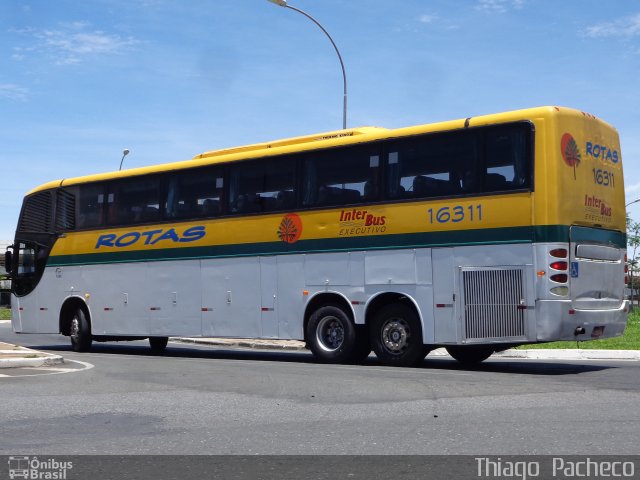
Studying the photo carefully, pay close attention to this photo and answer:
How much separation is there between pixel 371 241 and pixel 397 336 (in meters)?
1.67

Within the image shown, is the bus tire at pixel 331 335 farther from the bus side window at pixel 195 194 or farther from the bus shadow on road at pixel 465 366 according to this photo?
the bus side window at pixel 195 194

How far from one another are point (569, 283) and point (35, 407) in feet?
26.2

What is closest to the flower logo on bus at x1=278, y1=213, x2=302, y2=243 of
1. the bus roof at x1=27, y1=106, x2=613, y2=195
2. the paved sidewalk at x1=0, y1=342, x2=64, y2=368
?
the bus roof at x1=27, y1=106, x2=613, y2=195

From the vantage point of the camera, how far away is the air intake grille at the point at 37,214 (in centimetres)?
2258

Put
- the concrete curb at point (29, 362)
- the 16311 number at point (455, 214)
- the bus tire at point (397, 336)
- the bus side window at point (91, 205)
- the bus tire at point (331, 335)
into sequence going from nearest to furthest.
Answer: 1. the 16311 number at point (455, 214)
2. the concrete curb at point (29, 362)
3. the bus tire at point (397, 336)
4. the bus tire at point (331, 335)
5. the bus side window at point (91, 205)

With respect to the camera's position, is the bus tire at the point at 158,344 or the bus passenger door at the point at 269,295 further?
the bus tire at the point at 158,344

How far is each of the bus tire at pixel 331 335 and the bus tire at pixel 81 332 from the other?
6.65 m

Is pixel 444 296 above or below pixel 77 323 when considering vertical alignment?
above

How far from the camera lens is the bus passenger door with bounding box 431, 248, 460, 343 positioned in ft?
50.2

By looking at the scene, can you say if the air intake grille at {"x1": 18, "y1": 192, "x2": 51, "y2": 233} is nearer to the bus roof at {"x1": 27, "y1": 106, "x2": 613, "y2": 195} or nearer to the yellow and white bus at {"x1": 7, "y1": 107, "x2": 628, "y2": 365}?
the yellow and white bus at {"x1": 7, "y1": 107, "x2": 628, "y2": 365}

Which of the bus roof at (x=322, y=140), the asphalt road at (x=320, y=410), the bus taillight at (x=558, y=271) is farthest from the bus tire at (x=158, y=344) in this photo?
the bus taillight at (x=558, y=271)

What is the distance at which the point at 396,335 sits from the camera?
52.7 feet

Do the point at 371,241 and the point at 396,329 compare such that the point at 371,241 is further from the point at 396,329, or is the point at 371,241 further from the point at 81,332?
the point at 81,332

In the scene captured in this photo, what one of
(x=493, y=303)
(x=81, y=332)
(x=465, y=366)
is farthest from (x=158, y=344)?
(x=493, y=303)
